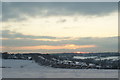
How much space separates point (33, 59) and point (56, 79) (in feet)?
69.3

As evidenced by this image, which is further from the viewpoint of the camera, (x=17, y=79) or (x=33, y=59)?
(x=33, y=59)

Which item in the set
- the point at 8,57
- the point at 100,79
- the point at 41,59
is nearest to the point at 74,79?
the point at 100,79

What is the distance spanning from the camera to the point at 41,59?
35.5 metres

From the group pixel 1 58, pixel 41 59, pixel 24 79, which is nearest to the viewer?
pixel 24 79

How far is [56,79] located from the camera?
614 inches

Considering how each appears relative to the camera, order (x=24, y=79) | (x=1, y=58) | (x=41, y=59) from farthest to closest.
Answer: (x=1, y=58), (x=41, y=59), (x=24, y=79)

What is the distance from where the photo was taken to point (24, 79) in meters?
15.4

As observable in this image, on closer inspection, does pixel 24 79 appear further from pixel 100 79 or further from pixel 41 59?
pixel 41 59

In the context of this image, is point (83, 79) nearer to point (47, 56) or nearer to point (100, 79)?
point (100, 79)

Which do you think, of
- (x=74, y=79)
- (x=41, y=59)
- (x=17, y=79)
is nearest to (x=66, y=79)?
(x=74, y=79)

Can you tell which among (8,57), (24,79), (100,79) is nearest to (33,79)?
(24,79)

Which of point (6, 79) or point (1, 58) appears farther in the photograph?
point (1, 58)

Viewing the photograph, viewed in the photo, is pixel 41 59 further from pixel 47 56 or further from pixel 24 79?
pixel 24 79

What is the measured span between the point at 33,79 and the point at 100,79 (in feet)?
13.5
